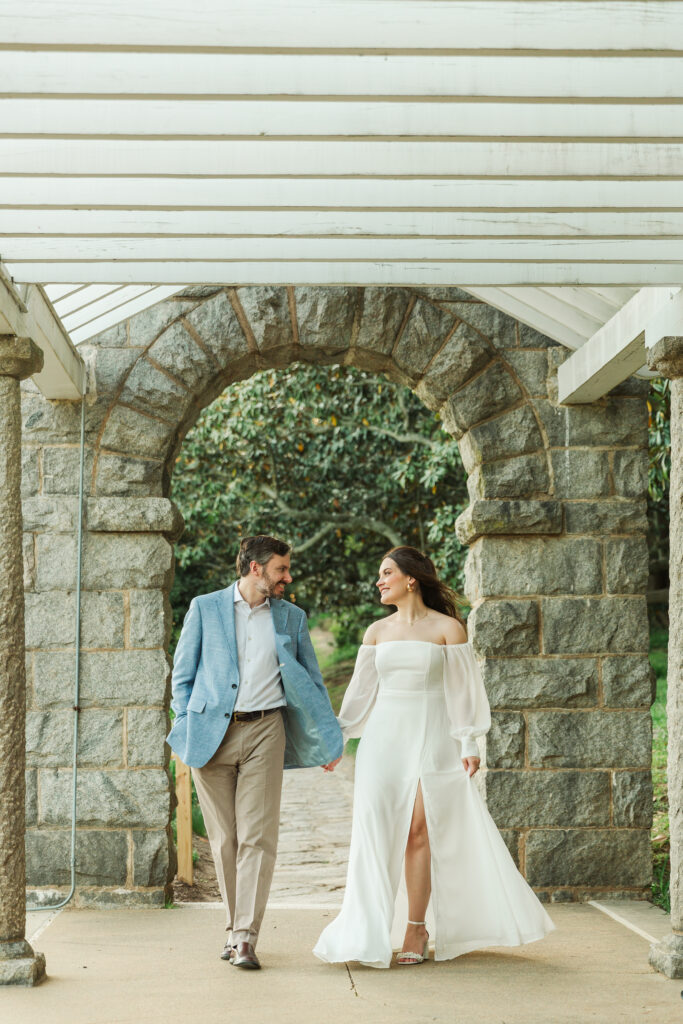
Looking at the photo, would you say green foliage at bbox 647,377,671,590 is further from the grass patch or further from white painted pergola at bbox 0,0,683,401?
white painted pergola at bbox 0,0,683,401

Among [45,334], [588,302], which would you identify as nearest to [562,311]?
[588,302]

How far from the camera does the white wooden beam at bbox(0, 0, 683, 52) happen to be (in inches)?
126

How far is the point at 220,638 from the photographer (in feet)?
16.3

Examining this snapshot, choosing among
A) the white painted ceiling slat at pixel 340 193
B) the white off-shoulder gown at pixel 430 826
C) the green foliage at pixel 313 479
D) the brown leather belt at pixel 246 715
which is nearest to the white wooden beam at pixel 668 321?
the white painted ceiling slat at pixel 340 193

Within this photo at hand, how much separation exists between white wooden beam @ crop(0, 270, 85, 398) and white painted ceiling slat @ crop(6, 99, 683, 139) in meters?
0.95

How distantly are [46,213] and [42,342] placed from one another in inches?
43.7

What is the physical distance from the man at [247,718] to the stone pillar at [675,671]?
4.54 ft

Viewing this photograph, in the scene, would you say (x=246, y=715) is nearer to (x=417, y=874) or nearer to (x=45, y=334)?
(x=417, y=874)

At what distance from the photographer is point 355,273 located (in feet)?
16.6

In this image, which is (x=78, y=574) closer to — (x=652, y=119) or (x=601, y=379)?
(x=601, y=379)

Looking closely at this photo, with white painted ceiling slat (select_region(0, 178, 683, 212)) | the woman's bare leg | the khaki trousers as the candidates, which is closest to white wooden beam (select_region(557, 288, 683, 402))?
white painted ceiling slat (select_region(0, 178, 683, 212))

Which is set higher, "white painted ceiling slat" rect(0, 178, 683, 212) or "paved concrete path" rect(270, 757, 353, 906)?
"white painted ceiling slat" rect(0, 178, 683, 212)

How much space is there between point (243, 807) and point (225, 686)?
1.65ft

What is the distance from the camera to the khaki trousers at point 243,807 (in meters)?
4.74
